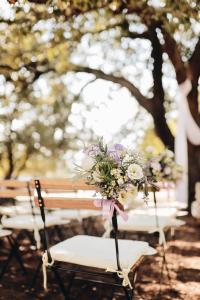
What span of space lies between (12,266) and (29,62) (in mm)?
6297

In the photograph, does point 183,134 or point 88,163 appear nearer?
point 88,163

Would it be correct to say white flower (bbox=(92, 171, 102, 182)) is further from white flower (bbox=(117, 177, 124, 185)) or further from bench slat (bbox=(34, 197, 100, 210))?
bench slat (bbox=(34, 197, 100, 210))

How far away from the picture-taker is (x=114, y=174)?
117 inches

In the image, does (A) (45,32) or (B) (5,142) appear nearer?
(A) (45,32)

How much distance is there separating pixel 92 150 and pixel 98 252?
0.83 m

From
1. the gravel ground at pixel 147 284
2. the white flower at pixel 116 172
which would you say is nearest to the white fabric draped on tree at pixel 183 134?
the gravel ground at pixel 147 284

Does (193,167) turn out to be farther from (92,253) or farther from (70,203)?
(92,253)

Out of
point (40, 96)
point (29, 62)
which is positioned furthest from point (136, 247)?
point (40, 96)

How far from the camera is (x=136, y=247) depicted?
10.7 feet

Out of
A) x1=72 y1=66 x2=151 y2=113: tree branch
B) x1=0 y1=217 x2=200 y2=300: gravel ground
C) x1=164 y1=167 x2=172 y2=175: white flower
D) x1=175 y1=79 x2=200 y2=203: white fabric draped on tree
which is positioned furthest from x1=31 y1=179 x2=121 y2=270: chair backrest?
x1=72 y1=66 x2=151 y2=113: tree branch

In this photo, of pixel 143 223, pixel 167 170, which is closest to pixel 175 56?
pixel 167 170

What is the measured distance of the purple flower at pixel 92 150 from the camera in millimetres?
3105

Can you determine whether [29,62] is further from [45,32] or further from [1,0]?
[1,0]

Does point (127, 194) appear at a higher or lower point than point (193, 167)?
lower
